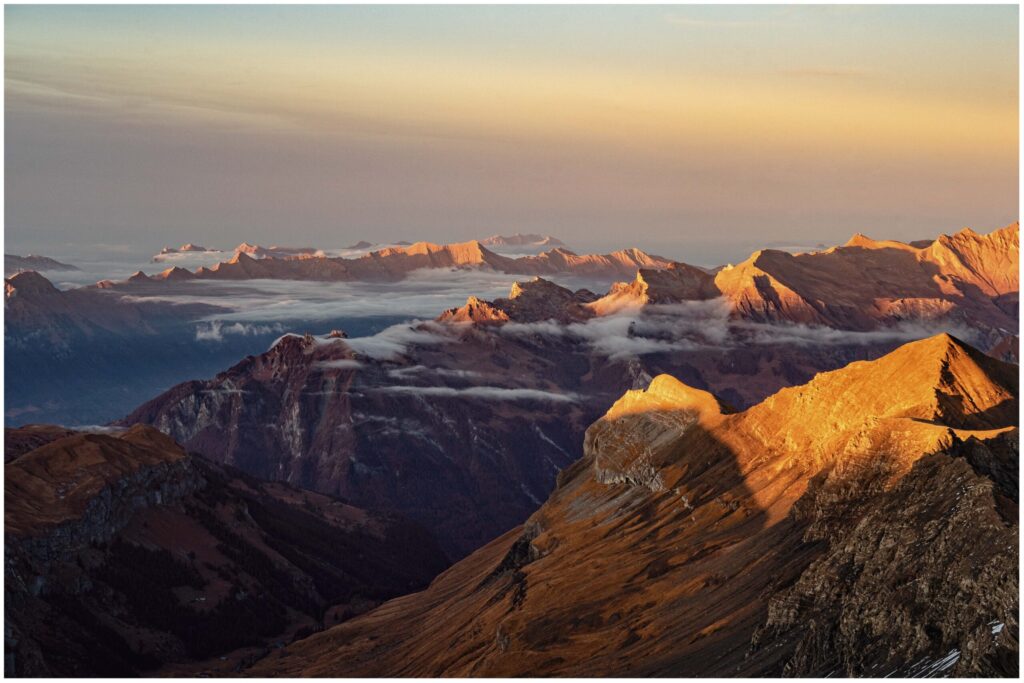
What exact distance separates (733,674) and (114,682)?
3111 inches

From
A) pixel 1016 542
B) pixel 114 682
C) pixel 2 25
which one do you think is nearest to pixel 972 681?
pixel 1016 542

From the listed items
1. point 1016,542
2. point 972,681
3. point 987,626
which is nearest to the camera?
point 972,681

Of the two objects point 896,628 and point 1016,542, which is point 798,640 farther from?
point 1016,542

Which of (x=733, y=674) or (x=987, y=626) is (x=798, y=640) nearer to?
(x=733, y=674)

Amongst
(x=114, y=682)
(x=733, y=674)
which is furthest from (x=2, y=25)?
(x=733, y=674)

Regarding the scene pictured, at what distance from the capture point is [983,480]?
600ft

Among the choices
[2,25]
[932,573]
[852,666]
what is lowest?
[852,666]

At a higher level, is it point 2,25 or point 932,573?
point 2,25

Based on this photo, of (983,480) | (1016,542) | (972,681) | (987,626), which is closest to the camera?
(972,681)

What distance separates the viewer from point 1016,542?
524 feet

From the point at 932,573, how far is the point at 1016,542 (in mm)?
14467

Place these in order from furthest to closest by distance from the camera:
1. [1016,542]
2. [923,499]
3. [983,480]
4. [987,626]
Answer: [923,499] < [983,480] < [1016,542] < [987,626]

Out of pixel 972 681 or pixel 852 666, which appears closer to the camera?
pixel 972 681

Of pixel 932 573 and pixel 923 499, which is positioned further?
pixel 923 499
